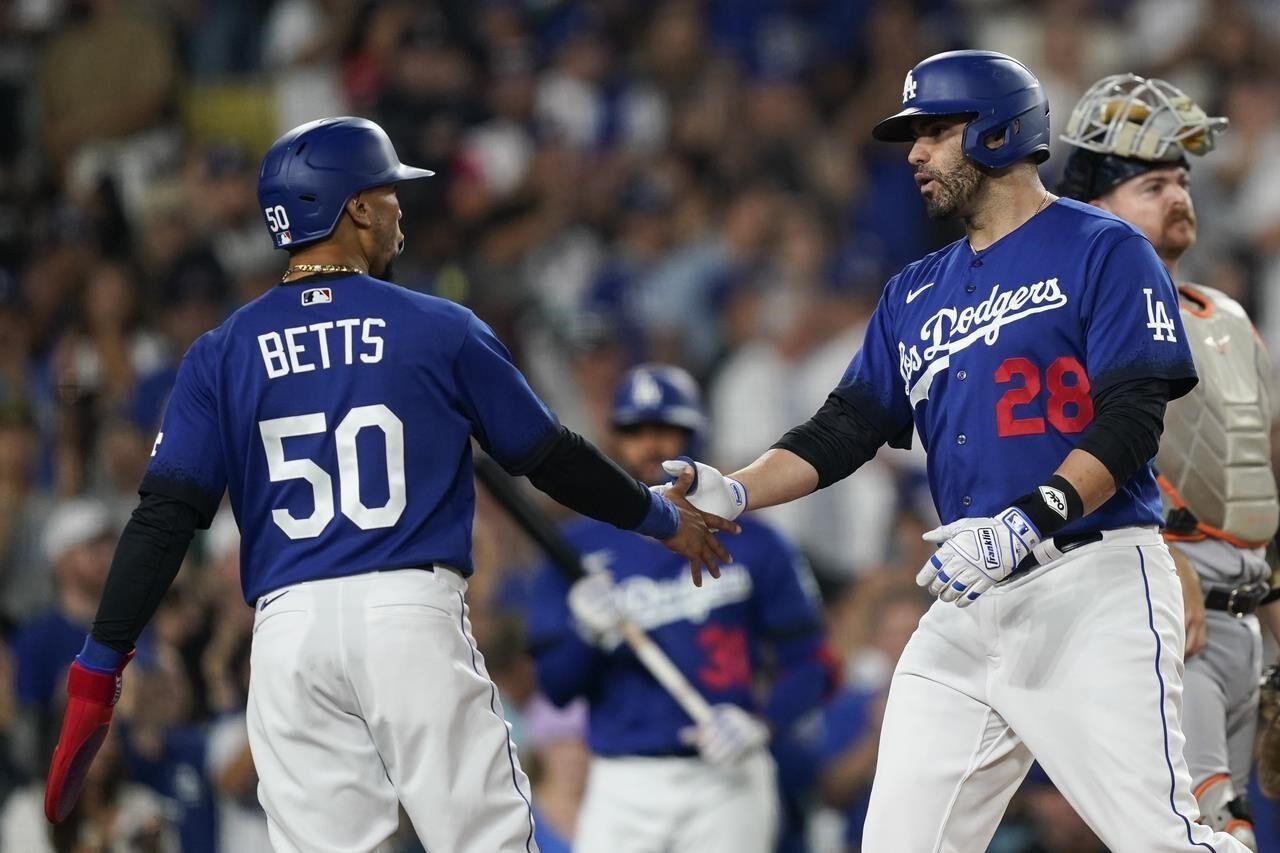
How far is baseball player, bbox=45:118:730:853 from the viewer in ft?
14.7

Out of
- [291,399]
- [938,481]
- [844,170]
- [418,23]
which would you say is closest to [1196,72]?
[844,170]

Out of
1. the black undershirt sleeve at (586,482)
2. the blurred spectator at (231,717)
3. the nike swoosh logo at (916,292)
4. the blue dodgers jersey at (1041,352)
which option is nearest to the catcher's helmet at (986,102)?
the blue dodgers jersey at (1041,352)

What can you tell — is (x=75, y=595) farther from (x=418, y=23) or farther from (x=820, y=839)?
(x=418, y=23)

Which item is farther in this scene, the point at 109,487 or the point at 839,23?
the point at 839,23

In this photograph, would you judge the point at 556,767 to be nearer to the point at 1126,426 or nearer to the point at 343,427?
the point at 343,427

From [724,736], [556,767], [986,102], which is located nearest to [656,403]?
[724,736]

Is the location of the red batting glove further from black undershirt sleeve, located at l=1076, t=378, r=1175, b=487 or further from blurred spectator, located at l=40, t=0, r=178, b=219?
blurred spectator, located at l=40, t=0, r=178, b=219

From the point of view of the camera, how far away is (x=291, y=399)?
4586 mm

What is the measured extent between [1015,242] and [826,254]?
646 cm

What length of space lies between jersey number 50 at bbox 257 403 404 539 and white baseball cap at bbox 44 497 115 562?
4243mm

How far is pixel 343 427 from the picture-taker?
14.9ft

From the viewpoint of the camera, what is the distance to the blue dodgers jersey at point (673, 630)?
7012 millimetres

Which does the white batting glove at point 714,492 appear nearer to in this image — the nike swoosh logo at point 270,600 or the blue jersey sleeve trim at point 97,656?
the nike swoosh logo at point 270,600

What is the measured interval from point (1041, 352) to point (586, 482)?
3.93ft
